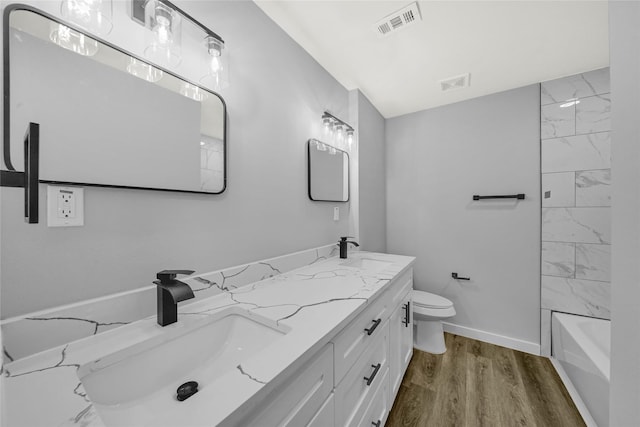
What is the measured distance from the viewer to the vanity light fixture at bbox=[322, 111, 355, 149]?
5.77 ft

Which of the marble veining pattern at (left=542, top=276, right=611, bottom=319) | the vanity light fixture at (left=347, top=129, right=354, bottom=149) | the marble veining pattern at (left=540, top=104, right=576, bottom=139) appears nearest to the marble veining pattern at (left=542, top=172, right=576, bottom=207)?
the marble veining pattern at (left=540, top=104, right=576, bottom=139)

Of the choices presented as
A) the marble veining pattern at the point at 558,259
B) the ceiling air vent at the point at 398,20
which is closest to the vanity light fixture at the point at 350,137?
the ceiling air vent at the point at 398,20

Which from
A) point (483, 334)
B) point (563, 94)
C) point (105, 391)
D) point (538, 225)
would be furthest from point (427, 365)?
point (563, 94)

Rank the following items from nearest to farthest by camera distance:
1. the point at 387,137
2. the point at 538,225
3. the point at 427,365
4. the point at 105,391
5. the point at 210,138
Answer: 1. the point at 105,391
2. the point at 210,138
3. the point at 427,365
4. the point at 538,225
5. the point at 387,137

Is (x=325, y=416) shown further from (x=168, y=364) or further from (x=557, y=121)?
(x=557, y=121)

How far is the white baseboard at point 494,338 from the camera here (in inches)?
80.0

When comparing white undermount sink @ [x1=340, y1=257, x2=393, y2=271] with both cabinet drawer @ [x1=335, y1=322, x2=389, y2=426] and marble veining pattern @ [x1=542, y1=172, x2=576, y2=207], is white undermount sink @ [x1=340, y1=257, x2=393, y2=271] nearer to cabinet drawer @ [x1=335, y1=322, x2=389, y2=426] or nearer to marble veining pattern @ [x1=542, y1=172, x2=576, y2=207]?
cabinet drawer @ [x1=335, y1=322, x2=389, y2=426]

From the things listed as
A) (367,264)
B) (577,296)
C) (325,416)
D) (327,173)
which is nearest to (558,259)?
(577,296)

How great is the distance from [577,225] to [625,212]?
2180 mm

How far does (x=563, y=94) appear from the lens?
1.93 meters

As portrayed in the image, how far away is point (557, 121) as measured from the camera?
1950mm

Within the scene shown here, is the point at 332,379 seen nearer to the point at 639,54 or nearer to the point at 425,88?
the point at 639,54

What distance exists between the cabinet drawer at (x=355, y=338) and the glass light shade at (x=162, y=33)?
1.16m

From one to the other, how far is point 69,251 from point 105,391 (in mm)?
390
